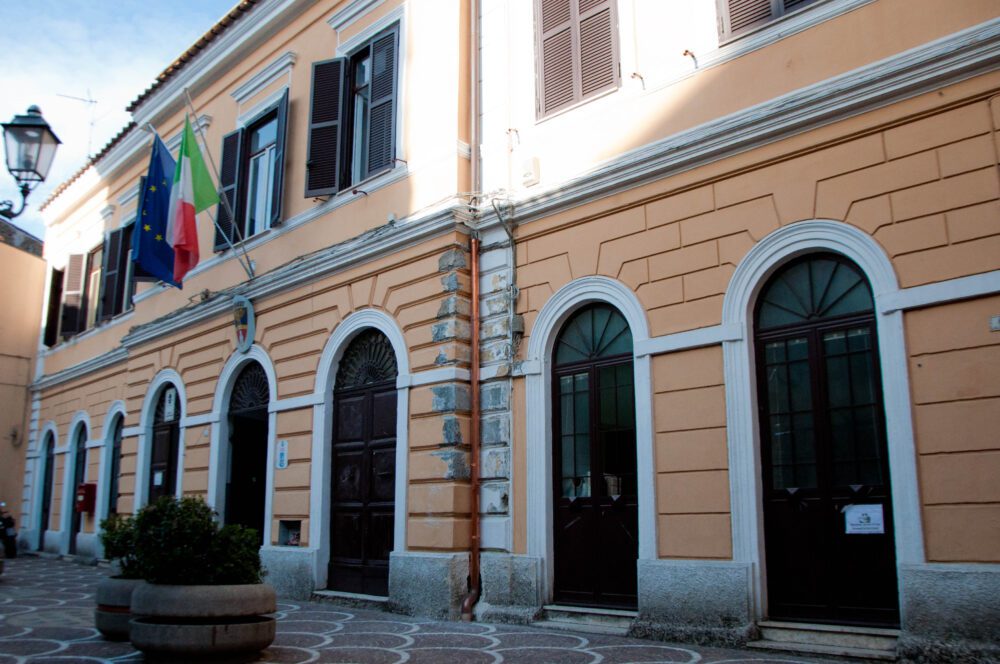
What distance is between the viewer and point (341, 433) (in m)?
10.9

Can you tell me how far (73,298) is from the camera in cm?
2009

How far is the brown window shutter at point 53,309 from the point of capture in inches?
830

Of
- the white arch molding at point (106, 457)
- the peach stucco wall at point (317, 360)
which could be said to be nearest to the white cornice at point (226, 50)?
the peach stucco wall at point (317, 360)

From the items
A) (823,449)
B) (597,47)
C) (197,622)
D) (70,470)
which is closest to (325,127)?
(597,47)

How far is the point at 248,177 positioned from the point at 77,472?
9214 millimetres

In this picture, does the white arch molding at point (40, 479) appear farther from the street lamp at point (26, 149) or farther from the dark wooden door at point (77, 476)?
the street lamp at point (26, 149)

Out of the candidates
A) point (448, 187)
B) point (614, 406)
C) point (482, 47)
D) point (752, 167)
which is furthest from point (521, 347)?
point (482, 47)

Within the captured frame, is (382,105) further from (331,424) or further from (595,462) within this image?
(595,462)

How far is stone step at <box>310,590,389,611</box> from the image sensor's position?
31.4 ft

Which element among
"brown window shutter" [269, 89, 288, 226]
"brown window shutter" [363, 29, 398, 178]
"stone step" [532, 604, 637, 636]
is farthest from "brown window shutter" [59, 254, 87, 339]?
"stone step" [532, 604, 637, 636]

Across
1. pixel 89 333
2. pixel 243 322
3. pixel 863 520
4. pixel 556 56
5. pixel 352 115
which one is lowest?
pixel 863 520

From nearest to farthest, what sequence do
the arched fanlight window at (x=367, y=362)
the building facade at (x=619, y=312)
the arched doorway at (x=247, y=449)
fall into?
the building facade at (x=619, y=312) → the arched fanlight window at (x=367, y=362) → the arched doorway at (x=247, y=449)

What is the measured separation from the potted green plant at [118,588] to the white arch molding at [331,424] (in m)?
2.96

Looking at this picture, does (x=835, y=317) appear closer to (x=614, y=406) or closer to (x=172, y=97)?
(x=614, y=406)
